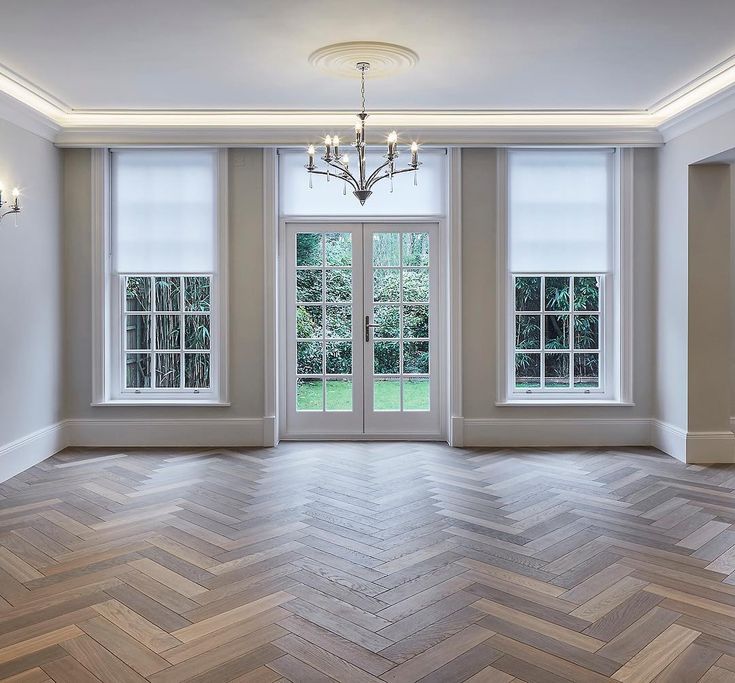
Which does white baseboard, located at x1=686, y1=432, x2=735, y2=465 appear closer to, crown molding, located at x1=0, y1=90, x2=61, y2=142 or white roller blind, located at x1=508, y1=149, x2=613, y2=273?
white roller blind, located at x1=508, y1=149, x2=613, y2=273

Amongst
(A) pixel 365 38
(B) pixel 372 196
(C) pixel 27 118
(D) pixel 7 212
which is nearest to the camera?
(A) pixel 365 38

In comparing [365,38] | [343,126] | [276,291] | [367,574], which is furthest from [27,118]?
[367,574]

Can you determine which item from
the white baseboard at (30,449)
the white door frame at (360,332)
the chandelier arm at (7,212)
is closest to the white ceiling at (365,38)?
the chandelier arm at (7,212)

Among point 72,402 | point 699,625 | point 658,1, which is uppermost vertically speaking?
point 658,1

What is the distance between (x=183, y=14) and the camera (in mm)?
3637

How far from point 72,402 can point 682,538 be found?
5.05m

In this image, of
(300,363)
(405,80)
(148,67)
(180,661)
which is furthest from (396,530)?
(148,67)

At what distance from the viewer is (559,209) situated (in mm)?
5957

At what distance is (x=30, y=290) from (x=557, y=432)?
4.74 m

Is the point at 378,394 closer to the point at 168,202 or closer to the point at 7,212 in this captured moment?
the point at 168,202

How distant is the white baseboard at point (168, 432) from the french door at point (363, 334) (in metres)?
0.45

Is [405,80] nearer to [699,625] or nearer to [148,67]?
[148,67]

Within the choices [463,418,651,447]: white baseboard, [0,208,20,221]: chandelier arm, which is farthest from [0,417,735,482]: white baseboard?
[0,208,20,221]: chandelier arm

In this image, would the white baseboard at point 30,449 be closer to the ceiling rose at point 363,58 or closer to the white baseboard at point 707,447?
the ceiling rose at point 363,58
